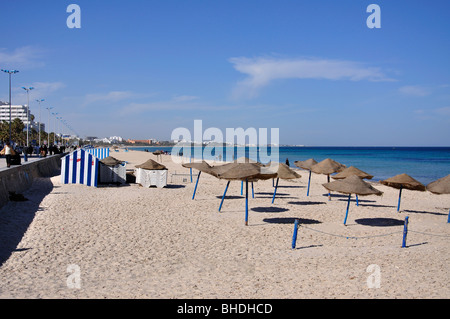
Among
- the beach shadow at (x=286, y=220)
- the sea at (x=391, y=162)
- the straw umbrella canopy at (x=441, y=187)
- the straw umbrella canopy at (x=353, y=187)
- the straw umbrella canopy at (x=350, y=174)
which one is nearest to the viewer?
the straw umbrella canopy at (x=353, y=187)

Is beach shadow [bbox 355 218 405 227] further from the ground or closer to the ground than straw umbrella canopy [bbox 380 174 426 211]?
closer to the ground

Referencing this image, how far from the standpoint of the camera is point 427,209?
17.3 metres

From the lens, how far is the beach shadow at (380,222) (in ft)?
44.1

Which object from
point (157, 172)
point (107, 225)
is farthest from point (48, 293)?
point (157, 172)

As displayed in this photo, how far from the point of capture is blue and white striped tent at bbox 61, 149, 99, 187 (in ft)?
67.6

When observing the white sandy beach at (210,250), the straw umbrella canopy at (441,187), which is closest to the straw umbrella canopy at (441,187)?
the straw umbrella canopy at (441,187)

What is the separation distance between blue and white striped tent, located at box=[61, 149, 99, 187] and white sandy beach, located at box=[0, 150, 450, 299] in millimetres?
3775

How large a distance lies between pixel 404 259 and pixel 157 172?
48.7 feet

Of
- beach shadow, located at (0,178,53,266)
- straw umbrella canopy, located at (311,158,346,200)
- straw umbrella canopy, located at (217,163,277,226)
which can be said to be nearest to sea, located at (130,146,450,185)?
straw umbrella canopy, located at (311,158,346,200)

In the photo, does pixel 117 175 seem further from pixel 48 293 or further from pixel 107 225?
pixel 48 293

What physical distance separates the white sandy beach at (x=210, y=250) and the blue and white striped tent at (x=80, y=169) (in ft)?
12.4

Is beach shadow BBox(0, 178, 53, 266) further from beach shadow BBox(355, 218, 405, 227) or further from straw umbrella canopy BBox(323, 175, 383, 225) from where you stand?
beach shadow BBox(355, 218, 405, 227)

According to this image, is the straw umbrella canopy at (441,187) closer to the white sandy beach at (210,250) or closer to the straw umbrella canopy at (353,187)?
the white sandy beach at (210,250)

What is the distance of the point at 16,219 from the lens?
11859 mm
